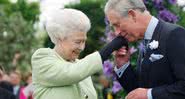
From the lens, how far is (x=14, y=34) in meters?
24.4

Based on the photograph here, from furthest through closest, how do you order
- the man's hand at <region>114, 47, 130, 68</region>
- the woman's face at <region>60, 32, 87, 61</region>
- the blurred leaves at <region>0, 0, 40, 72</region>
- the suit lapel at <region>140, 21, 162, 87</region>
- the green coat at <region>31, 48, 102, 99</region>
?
the blurred leaves at <region>0, 0, 40, 72</region> → the man's hand at <region>114, 47, 130, 68</region> → the suit lapel at <region>140, 21, 162, 87</region> → the woman's face at <region>60, 32, 87, 61</region> → the green coat at <region>31, 48, 102, 99</region>

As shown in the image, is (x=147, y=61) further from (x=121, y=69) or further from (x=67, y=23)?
(x=67, y=23)

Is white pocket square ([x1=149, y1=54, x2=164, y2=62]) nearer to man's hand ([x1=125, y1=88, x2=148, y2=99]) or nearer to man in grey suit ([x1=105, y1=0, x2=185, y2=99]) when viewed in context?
man in grey suit ([x1=105, y1=0, x2=185, y2=99])

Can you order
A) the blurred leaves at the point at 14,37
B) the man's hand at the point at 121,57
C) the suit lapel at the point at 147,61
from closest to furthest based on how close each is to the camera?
the suit lapel at the point at 147,61 → the man's hand at the point at 121,57 → the blurred leaves at the point at 14,37

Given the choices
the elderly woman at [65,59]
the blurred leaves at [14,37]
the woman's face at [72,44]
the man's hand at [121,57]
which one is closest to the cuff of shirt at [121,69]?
the man's hand at [121,57]

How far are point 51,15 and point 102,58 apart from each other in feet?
1.74

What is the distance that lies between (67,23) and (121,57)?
2.47 ft

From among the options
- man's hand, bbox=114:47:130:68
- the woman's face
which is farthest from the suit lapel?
the woman's face

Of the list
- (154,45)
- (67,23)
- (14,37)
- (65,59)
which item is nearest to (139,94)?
(154,45)

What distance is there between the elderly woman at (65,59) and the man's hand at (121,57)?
36 cm

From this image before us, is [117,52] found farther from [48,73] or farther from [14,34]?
[14,34]

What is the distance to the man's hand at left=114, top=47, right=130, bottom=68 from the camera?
6.03 m

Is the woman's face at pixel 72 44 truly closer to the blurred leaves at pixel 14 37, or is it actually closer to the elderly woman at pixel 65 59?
the elderly woman at pixel 65 59

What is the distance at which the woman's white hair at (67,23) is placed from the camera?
18.1 feet
